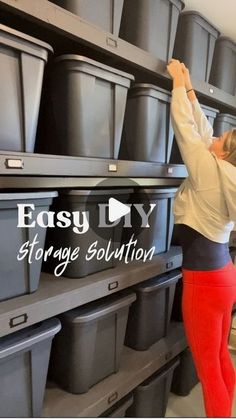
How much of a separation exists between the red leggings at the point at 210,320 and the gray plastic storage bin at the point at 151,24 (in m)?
1.04

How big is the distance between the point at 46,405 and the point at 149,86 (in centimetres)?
144

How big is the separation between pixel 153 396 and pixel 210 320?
0.59 m

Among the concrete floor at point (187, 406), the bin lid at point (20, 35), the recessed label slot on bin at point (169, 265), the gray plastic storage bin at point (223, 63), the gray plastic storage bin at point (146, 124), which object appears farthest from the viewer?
the gray plastic storage bin at point (223, 63)

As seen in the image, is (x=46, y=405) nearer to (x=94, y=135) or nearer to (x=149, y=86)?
(x=94, y=135)

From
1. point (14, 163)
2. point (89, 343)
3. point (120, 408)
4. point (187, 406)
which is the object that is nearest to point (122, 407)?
point (120, 408)

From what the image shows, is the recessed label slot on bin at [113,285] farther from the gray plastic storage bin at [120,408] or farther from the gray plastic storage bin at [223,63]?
the gray plastic storage bin at [223,63]

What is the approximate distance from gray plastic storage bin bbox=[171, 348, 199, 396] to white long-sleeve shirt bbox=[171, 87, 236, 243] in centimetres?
93

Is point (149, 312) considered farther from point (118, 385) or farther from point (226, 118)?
point (226, 118)

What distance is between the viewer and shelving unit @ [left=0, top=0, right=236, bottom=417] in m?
1.06

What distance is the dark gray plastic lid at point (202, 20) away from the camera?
5.46ft

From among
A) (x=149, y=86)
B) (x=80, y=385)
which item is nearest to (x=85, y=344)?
(x=80, y=385)

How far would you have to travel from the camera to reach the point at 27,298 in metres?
1.13

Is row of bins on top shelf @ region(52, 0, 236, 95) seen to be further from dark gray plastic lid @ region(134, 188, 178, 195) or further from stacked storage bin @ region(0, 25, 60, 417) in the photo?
dark gray plastic lid @ region(134, 188, 178, 195)

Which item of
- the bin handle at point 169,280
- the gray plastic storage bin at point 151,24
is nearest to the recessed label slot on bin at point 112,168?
the gray plastic storage bin at point 151,24
